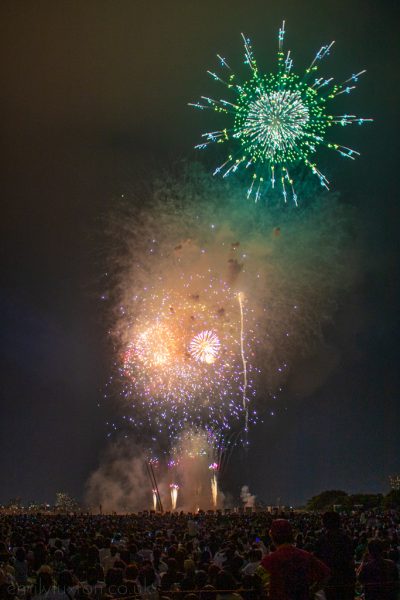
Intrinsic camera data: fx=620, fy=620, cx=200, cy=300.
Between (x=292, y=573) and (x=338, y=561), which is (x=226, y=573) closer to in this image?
(x=338, y=561)

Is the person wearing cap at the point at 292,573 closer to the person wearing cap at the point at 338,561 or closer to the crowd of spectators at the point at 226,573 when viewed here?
the crowd of spectators at the point at 226,573

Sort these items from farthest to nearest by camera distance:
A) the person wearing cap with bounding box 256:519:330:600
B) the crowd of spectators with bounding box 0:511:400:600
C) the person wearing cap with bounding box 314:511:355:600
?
1. the person wearing cap with bounding box 314:511:355:600
2. the crowd of spectators with bounding box 0:511:400:600
3. the person wearing cap with bounding box 256:519:330:600

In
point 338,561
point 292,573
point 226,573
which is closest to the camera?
point 292,573

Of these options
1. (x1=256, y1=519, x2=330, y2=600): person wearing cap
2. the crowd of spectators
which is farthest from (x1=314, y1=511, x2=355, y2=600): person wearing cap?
(x1=256, y1=519, x2=330, y2=600): person wearing cap

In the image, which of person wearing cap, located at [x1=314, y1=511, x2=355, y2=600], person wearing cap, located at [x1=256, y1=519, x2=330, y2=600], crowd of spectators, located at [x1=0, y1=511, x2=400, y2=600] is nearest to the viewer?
person wearing cap, located at [x1=256, y1=519, x2=330, y2=600]

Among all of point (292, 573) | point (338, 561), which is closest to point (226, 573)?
point (338, 561)

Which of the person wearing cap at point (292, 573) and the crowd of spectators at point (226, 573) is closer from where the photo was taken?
the person wearing cap at point (292, 573)

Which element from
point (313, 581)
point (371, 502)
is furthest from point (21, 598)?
point (371, 502)

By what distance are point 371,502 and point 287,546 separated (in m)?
57.7

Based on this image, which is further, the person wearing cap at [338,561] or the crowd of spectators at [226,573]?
the person wearing cap at [338,561]

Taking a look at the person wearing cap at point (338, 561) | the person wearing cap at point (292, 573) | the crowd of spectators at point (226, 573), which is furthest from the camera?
the person wearing cap at point (338, 561)

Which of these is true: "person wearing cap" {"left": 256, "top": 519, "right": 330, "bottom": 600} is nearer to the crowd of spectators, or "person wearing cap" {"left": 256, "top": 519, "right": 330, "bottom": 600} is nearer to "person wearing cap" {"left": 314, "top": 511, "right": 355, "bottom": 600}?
the crowd of spectators

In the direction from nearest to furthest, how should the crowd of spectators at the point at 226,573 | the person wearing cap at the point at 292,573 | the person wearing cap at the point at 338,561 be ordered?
1. the person wearing cap at the point at 292,573
2. the crowd of spectators at the point at 226,573
3. the person wearing cap at the point at 338,561

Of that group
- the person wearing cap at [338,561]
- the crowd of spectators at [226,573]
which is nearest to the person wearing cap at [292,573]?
the crowd of spectators at [226,573]
